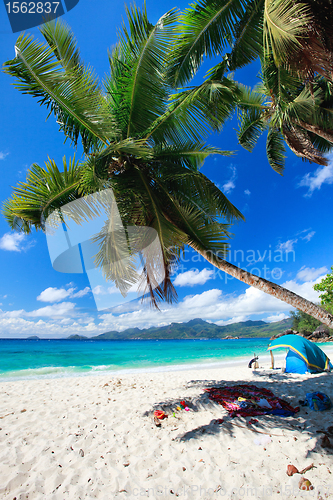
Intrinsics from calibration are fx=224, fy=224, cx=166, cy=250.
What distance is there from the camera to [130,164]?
15.2 feet

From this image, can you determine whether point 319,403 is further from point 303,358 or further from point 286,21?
point 286,21

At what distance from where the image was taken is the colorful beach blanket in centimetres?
464

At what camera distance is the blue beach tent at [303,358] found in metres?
8.83

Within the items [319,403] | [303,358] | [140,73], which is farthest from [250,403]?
[140,73]

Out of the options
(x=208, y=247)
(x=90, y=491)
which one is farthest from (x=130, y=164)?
(x=90, y=491)

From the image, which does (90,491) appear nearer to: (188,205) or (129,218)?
(129,218)

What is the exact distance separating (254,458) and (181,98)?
591 cm

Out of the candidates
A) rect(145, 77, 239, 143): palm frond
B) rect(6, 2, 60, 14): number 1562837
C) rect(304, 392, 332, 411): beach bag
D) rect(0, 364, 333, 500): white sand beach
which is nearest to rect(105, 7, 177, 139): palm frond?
rect(145, 77, 239, 143): palm frond

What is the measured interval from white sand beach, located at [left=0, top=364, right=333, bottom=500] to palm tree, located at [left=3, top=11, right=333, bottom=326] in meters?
2.14

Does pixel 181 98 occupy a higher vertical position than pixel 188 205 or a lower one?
higher

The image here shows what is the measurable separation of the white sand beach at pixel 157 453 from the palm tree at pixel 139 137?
2143mm

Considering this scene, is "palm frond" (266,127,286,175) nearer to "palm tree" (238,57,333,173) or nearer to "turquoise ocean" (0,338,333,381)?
"palm tree" (238,57,333,173)

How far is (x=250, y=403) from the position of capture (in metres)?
5.03

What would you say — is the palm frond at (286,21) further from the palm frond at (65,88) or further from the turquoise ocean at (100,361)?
the turquoise ocean at (100,361)
